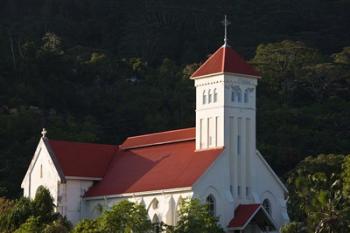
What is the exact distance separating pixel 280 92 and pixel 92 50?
2499 cm

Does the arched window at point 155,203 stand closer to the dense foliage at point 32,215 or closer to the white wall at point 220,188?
the white wall at point 220,188

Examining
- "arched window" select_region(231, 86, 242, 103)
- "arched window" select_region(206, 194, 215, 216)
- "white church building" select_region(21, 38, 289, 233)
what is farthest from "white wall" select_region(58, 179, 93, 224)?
"arched window" select_region(231, 86, 242, 103)

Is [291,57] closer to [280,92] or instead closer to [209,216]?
[280,92]

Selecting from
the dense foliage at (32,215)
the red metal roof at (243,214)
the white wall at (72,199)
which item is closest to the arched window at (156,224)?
the red metal roof at (243,214)

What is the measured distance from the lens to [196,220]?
7744 cm

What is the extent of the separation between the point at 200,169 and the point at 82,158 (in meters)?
10.2

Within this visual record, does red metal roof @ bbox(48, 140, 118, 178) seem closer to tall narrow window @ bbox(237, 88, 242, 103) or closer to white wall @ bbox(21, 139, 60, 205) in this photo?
white wall @ bbox(21, 139, 60, 205)

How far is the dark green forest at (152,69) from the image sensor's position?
114 meters

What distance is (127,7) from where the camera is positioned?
553ft

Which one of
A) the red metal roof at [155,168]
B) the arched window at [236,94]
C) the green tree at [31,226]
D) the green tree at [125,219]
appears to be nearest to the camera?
the green tree at [125,219]

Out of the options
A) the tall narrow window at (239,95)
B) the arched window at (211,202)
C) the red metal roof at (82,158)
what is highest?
the tall narrow window at (239,95)

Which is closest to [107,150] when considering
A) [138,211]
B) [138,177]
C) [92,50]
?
[138,177]

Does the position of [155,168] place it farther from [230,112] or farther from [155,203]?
[230,112]

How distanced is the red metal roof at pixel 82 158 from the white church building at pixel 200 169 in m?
0.08
